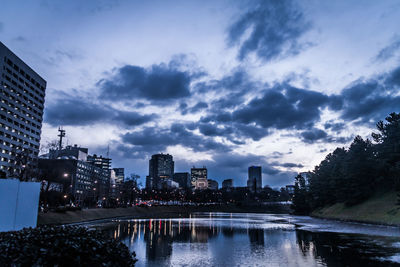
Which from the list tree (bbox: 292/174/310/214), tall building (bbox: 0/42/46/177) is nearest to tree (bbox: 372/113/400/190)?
tree (bbox: 292/174/310/214)

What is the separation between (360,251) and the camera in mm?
22453

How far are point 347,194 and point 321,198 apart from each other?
24685 millimetres

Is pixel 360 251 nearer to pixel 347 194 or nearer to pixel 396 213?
pixel 396 213

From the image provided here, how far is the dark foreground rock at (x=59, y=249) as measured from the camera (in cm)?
942

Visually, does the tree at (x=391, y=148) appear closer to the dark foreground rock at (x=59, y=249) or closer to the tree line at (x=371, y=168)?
the tree line at (x=371, y=168)

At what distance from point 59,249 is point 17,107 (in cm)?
16480

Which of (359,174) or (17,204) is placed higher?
(359,174)

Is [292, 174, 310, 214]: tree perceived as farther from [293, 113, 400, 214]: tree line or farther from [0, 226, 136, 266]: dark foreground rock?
[0, 226, 136, 266]: dark foreground rock

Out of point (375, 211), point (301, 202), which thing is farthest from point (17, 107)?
point (375, 211)

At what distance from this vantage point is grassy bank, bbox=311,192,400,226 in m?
51.6

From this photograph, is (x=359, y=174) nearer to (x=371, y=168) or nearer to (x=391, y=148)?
Result: (x=371, y=168)

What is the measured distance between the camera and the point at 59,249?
9.64 metres

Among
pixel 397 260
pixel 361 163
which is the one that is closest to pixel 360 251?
pixel 397 260

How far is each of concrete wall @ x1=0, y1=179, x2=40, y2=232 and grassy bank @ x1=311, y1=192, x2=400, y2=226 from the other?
49004mm
